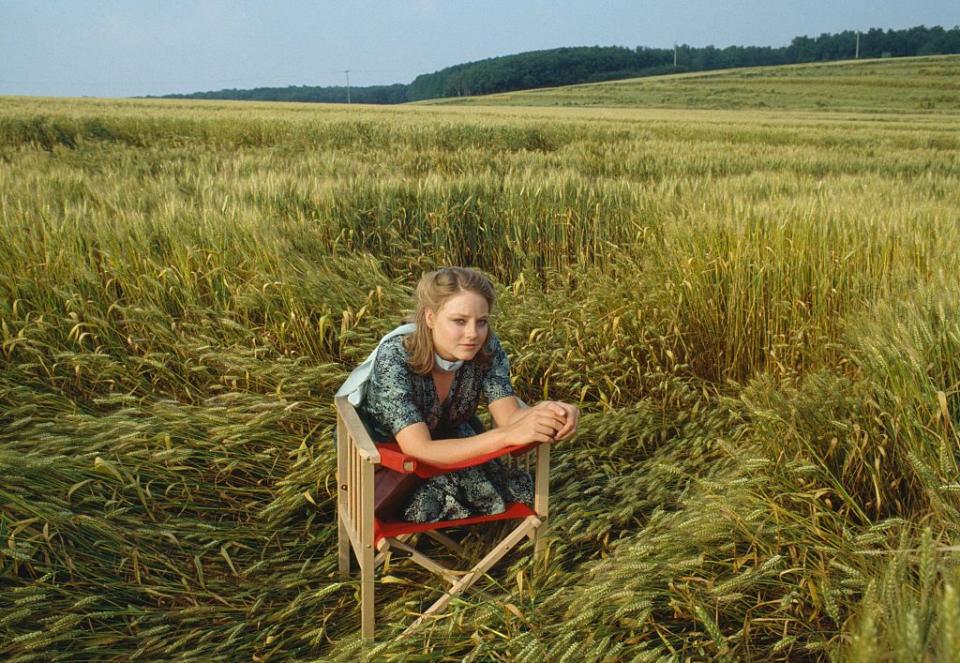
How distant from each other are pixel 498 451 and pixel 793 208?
8.19ft

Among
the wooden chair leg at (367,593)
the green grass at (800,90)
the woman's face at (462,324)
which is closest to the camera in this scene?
the wooden chair leg at (367,593)

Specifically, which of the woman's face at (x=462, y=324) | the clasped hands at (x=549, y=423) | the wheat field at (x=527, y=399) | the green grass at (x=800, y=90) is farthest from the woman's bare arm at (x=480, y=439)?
the green grass at (x=800, y=90)

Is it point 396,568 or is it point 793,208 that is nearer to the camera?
point 396,568

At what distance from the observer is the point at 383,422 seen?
2289mm

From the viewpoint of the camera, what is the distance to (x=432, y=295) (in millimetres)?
2129

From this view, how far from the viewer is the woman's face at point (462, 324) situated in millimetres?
2090

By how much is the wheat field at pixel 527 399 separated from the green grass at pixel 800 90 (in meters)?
40.3

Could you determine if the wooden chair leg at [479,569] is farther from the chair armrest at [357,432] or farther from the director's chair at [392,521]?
the chair armrest at [357,432]

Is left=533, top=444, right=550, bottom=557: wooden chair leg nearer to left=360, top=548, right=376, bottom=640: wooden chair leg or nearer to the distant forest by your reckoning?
left=360, top=548, right=376, bottom=640: wooden chair leg

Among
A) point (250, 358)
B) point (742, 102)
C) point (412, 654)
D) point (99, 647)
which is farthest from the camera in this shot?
point (742, 102)

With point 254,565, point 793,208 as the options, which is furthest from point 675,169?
point 254,565

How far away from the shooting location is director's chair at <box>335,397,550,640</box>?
1933 millimetres

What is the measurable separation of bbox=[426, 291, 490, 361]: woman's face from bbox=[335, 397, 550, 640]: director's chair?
0.95ft

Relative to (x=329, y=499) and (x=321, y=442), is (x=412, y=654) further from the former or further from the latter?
(x=321, y=442)
